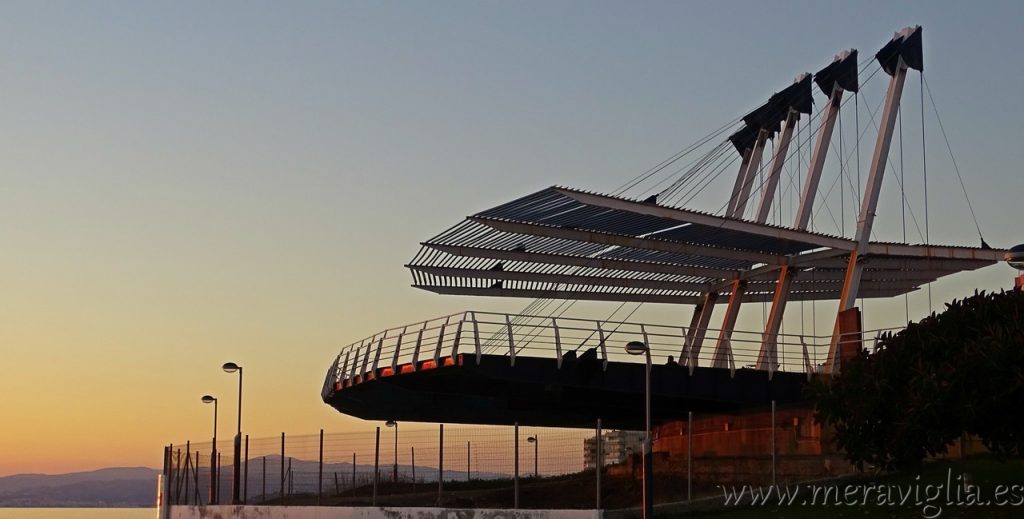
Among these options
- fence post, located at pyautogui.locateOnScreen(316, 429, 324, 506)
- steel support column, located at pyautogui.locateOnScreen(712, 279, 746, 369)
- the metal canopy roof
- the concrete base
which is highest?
the metal canopy roof

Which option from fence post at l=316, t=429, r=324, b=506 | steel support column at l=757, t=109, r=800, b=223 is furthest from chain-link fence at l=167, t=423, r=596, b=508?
steel support column at l=757, t=109, r=800, b=223

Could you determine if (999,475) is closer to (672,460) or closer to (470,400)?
(672,460)

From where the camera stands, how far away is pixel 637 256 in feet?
185

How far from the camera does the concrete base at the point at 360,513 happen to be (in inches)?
1586

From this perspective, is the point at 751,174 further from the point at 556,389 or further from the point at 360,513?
the point at 360,513

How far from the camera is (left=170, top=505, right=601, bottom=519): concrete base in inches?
1586

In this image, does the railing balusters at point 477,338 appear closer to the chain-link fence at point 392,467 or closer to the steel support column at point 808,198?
the chain-link fence at point 392,467

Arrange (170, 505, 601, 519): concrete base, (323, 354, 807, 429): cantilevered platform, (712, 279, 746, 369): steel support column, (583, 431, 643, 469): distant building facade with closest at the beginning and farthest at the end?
(170, 505, 601, 519): concrete base
(583, 431, 643, 469): distant building facade
(323, 354, 807, 429): cantilevered platform
(712, 279, 746, 369): steel support column

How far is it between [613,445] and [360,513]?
8.72 meters

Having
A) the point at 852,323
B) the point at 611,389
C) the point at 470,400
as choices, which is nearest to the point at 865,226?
the point at 852,323

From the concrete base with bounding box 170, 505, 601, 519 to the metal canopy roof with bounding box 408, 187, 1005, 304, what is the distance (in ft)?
33.9

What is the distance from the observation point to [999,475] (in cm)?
4022

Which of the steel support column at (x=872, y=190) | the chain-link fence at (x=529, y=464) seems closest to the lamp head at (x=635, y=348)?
the chain-link fence at (x=529, y=464)

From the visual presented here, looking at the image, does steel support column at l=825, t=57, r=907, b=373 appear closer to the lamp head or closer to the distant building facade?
the distant building facade
